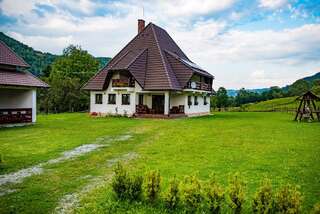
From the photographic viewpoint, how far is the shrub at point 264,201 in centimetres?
507

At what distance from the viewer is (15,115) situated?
2066 cm

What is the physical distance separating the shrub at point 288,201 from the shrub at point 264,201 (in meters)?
0.13

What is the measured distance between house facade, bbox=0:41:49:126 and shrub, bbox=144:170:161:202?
1630 centimetres

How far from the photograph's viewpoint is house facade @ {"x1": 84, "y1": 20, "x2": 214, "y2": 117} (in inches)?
1133

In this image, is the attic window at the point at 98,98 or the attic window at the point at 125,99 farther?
the attic window at the point at 98,98

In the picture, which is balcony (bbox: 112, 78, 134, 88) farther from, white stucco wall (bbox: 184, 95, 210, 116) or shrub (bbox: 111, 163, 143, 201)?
shrub (bbox: 111, 163, 143, 201)

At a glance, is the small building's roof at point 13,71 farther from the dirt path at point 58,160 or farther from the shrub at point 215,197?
the shrub at point 215,197

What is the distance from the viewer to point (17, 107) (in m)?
22.3

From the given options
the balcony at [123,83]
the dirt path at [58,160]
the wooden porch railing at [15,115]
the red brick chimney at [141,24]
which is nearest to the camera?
the dirt path at [58,160]

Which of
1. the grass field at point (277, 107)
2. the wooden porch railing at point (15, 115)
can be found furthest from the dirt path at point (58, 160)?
the grass field at point (277, 107)

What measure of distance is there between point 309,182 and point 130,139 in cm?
906

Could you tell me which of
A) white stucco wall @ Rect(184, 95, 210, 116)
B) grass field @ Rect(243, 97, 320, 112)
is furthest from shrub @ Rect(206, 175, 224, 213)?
grass field @ Rect(243, 97, 320, 112)

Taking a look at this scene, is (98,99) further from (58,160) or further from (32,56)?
(32,56)

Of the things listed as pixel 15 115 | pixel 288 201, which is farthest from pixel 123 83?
pixel 288 201
